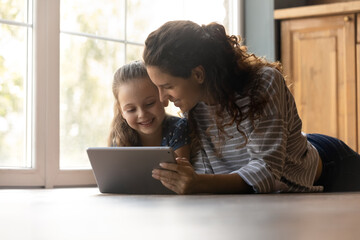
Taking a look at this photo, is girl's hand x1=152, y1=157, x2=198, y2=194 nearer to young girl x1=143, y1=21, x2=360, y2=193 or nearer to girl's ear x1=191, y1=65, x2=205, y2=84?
young girl x1=143, y1=21, x2=360, y2=193

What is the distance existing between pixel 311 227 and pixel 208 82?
1120 mm

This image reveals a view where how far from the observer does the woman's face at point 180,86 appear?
1.78 m

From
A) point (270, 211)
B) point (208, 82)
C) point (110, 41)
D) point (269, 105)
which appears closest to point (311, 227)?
point (270, 211)

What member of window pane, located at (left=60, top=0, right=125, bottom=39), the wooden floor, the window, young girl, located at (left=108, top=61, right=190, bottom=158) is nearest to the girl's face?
young girl, located at (left=108, top=61, right=190, bottom=158)

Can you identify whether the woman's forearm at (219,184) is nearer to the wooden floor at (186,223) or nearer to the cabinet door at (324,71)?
the wooden floor at (186,223)

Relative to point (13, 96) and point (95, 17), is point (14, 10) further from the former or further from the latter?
point (95, 17)

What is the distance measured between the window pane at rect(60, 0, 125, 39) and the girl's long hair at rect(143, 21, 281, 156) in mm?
1143

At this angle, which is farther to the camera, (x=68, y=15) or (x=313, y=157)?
(x=68, y=15)

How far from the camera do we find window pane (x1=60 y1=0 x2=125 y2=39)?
2.85 m

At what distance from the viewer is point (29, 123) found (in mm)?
A: 2654

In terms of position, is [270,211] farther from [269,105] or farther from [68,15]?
[68,15]

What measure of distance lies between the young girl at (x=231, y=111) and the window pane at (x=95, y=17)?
1.14 m

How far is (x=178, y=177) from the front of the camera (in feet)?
5.18

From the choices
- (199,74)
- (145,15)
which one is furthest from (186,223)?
(145,15)
